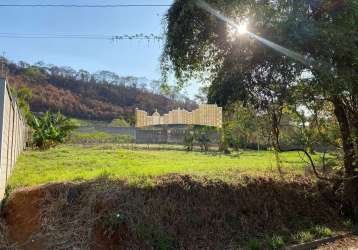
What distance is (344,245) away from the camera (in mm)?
7887

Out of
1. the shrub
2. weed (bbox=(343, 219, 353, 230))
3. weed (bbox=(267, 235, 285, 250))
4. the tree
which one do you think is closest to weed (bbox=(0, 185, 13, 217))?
the tree

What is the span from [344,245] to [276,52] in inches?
161

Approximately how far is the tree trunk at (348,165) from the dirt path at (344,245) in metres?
1.58

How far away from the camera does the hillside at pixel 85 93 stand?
2345 inches

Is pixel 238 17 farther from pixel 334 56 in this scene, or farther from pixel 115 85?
pixel 115 85

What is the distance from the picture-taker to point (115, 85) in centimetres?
6925

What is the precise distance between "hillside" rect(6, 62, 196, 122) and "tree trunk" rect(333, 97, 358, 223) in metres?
47.2

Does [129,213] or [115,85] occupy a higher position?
[115,85]

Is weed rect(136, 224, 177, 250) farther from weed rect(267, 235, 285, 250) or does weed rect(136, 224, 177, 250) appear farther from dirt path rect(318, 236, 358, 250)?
dirt path rect(318, 236, 358, 250)

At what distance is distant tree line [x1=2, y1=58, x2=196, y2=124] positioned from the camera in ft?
195

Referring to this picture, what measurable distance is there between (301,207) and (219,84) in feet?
12.5

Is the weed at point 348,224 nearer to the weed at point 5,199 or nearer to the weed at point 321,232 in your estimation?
the weed at point 321,232

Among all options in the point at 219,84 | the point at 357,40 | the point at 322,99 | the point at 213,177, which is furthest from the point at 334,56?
the point at 213,177

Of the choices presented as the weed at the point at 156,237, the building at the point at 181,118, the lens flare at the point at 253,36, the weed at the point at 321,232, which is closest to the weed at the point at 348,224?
the weed at the point at 321,232
